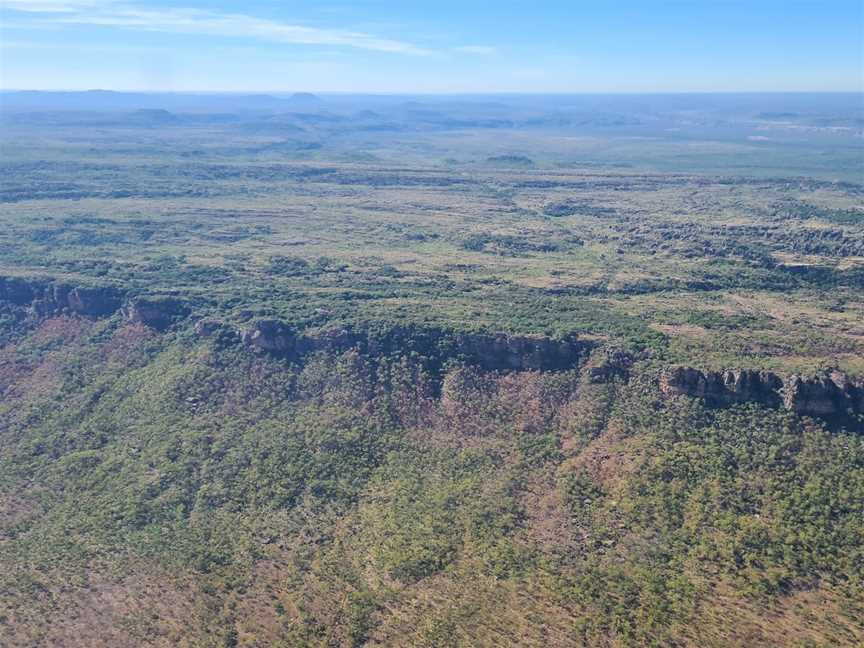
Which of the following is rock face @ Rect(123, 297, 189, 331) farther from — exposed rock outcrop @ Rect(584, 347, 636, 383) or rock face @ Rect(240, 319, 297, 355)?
exposed rock outcrop @ Rect(584, 347, 636, 383)

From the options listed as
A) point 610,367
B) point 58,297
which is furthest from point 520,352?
point 58,297

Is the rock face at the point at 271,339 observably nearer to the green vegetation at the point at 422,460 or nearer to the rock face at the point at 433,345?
the rock face at the point at 433,345

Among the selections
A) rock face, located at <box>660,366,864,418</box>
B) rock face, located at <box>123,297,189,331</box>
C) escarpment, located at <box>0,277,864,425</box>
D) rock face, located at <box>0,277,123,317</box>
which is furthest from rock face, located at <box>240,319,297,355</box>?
rock face, located at <box>660,366,864,418</box>

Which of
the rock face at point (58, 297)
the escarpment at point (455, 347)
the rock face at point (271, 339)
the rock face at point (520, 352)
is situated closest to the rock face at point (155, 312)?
the escarpment at point (455, 347)

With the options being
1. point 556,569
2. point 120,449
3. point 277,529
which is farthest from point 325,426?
point 556,569

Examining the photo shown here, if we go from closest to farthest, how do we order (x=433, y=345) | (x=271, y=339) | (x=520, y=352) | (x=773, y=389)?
(x=773, y=389) < (x=520, y=352) < (x=433, y=345) < (x=271, y=339)

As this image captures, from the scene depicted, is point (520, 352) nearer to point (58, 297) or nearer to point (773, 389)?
point (773, 389)
